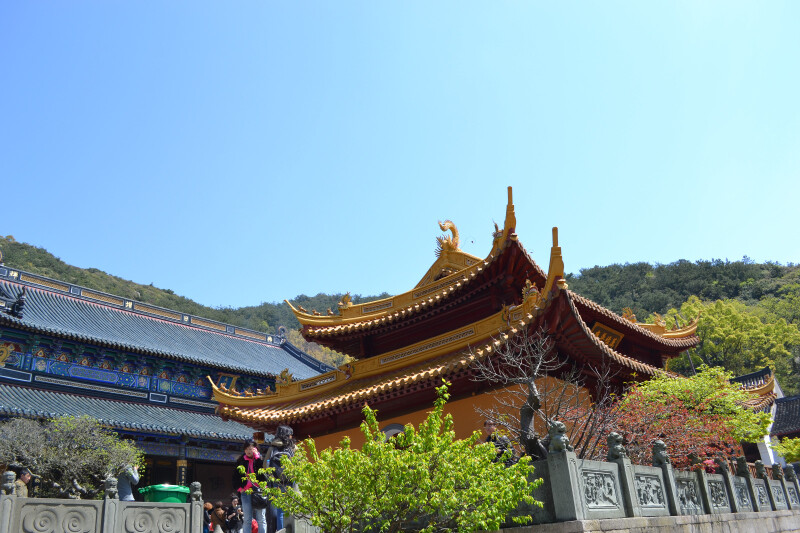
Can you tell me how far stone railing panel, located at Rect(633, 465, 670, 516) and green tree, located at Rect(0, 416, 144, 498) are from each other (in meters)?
12.6

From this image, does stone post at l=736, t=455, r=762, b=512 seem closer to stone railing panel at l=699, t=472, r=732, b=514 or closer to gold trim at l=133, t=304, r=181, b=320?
stone railing panel at l=699, t=472, r=732, b=514

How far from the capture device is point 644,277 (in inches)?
3543

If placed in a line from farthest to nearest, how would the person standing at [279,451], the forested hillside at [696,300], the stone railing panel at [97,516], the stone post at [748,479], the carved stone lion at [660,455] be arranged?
the forested hillside at [696,300]
the stone post at [748,479]
the carved stone lion at [660,455]
the person standing at [279,451]
the stone railing panel at [97,516]

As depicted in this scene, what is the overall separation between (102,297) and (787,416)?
3646 cm

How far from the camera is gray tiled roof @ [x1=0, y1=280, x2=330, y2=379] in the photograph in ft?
79.5

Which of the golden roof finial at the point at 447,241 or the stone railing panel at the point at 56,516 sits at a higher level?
the golden roof finial at the point at 447,241

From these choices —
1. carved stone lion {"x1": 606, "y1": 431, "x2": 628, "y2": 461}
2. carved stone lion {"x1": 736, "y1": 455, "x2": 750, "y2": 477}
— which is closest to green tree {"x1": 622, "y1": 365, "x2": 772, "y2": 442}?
carved stone lion {"x1": 736, "y1": 455, "x2": 750, "y2": 477}

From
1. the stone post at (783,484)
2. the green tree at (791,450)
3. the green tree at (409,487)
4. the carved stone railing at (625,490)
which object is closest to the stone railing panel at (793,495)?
the stone post at (783,484)

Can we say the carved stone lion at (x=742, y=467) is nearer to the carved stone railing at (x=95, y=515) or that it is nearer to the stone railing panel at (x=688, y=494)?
the stone railing panel at (x=688, y=494)

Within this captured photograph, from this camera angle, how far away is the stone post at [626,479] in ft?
28.5

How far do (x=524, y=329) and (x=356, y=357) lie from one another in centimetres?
768

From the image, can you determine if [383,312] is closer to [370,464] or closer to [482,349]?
[482,349]

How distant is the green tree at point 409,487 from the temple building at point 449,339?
18.4 feet

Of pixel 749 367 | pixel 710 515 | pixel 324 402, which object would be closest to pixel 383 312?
pixel 324 402
